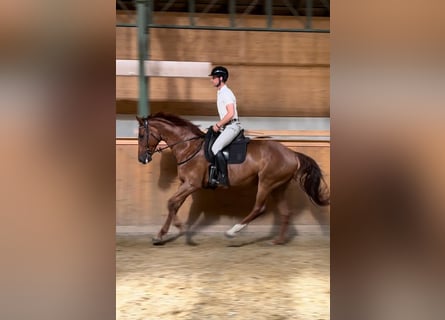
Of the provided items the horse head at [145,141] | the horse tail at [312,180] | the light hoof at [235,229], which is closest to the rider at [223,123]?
the light hoof at [235,229]

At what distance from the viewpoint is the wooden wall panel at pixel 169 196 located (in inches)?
264

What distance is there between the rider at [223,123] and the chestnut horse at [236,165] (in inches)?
6.2

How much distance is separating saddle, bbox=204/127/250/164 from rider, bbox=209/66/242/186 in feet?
0.22

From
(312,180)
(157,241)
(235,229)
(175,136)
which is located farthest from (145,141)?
(312,180)

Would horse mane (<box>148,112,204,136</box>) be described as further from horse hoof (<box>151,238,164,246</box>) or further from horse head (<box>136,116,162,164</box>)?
horse hoof (<box>151,238,164,246</box>)

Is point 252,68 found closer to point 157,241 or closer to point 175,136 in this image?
point 175,136

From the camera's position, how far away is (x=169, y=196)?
267 inches

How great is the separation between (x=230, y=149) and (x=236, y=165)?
0.23 meters

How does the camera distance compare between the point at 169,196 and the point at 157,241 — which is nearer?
the point at 157,241

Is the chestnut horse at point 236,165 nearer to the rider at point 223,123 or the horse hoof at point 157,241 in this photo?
the horse hoof at point 157,241

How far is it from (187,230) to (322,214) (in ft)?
6.50

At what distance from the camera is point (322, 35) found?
758cm
